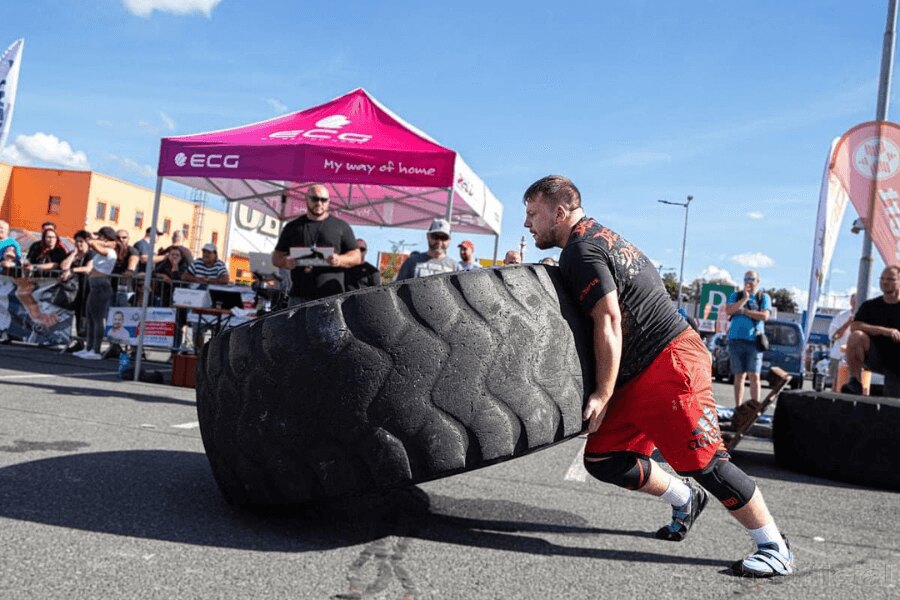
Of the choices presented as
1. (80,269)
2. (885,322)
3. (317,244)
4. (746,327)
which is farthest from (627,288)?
(80,269)

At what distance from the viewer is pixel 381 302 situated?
262 centimetres

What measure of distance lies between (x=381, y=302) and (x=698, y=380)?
48.1 inches

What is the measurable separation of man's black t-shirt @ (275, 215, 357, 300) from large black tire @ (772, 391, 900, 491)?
11.3 feet

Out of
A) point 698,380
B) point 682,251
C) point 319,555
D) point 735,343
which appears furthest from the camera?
point 682,251

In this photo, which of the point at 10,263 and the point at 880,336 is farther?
the point at 10,263

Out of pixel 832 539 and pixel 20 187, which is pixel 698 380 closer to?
pixel 832 539

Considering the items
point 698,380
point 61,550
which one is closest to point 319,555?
point 61,550

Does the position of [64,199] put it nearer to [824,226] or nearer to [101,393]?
[101,393]

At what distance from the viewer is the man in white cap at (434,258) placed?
7.22 m

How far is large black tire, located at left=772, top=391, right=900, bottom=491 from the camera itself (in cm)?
480

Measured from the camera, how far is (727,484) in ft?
9.23

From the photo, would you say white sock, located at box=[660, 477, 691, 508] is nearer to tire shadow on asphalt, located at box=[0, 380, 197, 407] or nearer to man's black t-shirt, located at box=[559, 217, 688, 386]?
man's black t-shirt, located at box=[559, 217, 688, 386]

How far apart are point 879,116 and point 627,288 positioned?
7974mm

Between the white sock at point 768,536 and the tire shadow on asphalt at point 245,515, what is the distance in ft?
0.55
